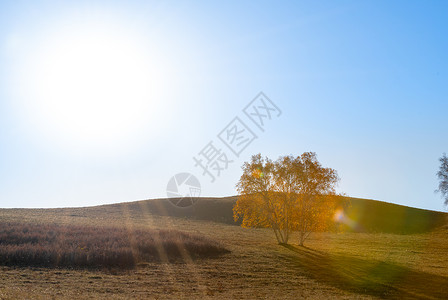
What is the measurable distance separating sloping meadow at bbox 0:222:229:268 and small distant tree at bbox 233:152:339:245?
813 cm

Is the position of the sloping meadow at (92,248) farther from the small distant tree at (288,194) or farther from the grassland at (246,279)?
the small distant tree at (288,194)

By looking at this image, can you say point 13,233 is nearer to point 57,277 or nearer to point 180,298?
point 57,277

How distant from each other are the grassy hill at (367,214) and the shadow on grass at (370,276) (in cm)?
4218

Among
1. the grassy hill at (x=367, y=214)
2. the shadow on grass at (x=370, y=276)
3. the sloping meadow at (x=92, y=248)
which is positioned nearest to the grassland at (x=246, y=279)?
the shadow on grass at (x=370, y=276)

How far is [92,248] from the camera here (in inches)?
962

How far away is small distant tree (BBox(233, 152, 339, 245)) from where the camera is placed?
36.6 m

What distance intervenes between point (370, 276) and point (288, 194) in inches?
615

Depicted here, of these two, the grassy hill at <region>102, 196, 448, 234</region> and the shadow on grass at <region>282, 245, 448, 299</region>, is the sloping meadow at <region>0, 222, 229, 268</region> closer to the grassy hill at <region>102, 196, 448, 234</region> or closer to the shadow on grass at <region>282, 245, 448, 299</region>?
the shadow on grass at <region>282, 245, 448, 299</region>

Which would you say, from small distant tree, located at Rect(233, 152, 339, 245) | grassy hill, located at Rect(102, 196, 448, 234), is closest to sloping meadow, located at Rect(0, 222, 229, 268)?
small distant tree, located at Rect(233, 152, 339, 245)

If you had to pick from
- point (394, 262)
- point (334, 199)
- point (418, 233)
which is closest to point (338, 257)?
point (394, 262)

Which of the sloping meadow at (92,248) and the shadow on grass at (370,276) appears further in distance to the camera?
the sloping meadow at (92,248)

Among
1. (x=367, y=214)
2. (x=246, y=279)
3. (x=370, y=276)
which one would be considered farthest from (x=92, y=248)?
(x=367, y=214)

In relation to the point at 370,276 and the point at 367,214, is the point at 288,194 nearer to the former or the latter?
the point at 370,276

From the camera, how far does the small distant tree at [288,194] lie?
3656cm
